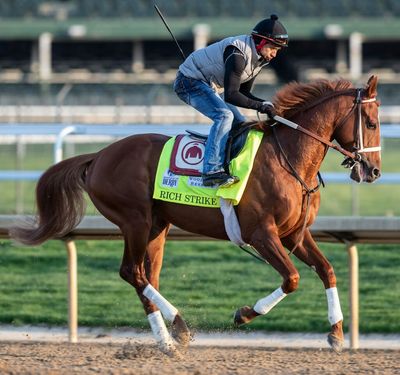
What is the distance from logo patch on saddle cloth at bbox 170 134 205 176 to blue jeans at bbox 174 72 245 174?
0.15m

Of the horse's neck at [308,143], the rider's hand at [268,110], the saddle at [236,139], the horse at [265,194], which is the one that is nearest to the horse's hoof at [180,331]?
the horse at [265,194]

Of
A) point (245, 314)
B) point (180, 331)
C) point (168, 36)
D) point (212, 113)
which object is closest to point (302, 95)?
point (212, 113)

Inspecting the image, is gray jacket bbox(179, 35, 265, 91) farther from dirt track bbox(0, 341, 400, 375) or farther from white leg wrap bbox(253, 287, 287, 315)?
dirt track bbox(0, 341, 400, 375)

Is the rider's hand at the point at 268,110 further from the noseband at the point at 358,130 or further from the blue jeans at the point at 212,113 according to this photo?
the noseband at the point at 358,130

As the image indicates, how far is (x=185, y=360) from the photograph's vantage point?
614 centimetres

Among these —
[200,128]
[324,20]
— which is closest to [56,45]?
[324,20]

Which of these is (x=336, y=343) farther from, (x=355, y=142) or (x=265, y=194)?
(x=355, y=142)

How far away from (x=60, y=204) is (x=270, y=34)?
1742mm

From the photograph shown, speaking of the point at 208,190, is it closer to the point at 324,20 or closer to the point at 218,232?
the point at 218,232

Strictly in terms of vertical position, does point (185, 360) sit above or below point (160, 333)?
below

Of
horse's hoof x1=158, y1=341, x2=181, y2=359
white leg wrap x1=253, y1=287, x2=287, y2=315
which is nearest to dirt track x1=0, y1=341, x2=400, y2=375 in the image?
horse's hoof x1=158, y1=341, x2=181, y2=359

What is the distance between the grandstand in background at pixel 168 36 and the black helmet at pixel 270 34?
20428 mm

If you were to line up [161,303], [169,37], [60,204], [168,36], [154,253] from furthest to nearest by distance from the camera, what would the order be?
1. [169,37]
2. [168,36]
3. [60,204]
4. [154,253]
5. [161,303]

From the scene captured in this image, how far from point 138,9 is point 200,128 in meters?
21.5
